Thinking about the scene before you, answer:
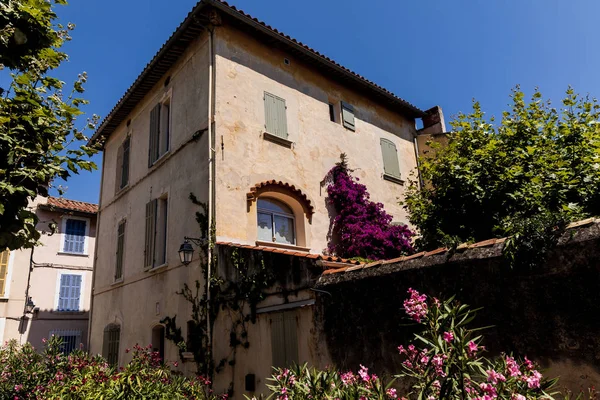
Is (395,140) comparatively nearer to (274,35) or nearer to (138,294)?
(274,35)

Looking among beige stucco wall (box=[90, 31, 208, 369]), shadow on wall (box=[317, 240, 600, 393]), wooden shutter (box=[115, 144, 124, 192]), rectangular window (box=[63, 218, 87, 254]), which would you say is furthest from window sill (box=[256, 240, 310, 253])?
rectangular window (box=[63, 218, 87, 254])

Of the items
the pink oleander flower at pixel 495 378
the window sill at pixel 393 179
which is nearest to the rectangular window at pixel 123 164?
the window sill at pixel 393 179

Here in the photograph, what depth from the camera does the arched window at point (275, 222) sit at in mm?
9500

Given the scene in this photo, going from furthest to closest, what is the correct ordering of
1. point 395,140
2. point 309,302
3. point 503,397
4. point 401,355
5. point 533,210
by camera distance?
point 395,140 → point 533,210 → point 309,302 → point 401,355 → point 503,397

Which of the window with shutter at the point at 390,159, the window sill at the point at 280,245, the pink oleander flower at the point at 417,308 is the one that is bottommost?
the pink oleander flower at the point at 417,308

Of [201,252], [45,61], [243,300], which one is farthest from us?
[201,252]

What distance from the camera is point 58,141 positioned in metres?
5.37

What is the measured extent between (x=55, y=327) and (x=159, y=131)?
12.1 meters

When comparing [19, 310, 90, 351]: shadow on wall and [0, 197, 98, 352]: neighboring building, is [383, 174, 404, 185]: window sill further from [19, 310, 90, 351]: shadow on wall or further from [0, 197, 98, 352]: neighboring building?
Answer: [19, 310, 90, 351]: shadow on wall

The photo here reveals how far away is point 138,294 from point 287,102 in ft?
20.9

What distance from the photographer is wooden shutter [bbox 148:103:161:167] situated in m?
11.6

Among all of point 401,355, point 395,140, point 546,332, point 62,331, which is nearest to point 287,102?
point 395,140

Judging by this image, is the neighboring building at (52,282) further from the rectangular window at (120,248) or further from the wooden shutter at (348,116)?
the wooden shutter at (348,116)

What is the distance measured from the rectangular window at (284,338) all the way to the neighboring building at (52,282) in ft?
43.5
